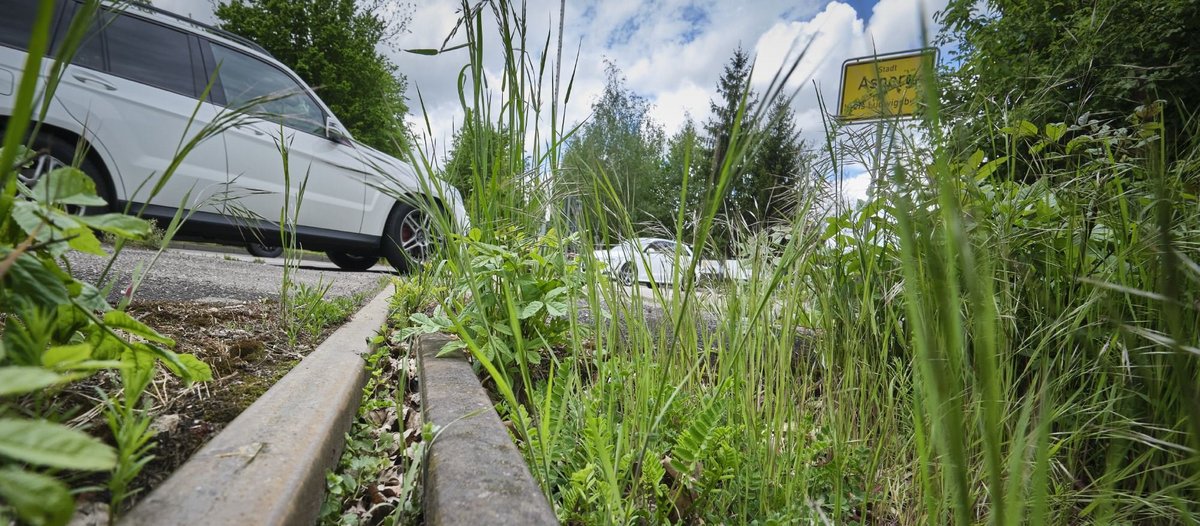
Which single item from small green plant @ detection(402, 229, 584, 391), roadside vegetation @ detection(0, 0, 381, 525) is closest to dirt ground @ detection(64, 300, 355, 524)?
roadside vegetation @ detection(0, 0, 381, 525)

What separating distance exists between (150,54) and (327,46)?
14331 millimetres

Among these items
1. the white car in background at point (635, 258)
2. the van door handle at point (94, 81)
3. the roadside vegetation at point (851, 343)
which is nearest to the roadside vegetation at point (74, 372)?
the roadside vegetation at point (851, 343)

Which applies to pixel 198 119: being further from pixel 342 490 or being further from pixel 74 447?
pixel 74 447

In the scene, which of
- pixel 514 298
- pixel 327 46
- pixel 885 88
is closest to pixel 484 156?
pixel 514 298

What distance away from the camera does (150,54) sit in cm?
365

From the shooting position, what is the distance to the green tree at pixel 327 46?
15.3 m

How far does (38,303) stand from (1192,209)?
184 cm

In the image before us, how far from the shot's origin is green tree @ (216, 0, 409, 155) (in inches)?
603

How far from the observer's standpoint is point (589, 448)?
889 mm

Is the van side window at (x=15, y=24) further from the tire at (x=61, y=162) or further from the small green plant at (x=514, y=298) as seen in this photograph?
the small green plant at (x=514, y=298)

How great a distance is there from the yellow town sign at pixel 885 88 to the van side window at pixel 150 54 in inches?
168

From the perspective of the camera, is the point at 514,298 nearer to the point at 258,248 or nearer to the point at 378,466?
the point at 378,466

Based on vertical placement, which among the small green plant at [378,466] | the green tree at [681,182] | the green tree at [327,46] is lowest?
the small green plant at [378,466]

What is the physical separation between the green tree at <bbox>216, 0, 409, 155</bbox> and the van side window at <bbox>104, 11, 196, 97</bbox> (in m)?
11.7
